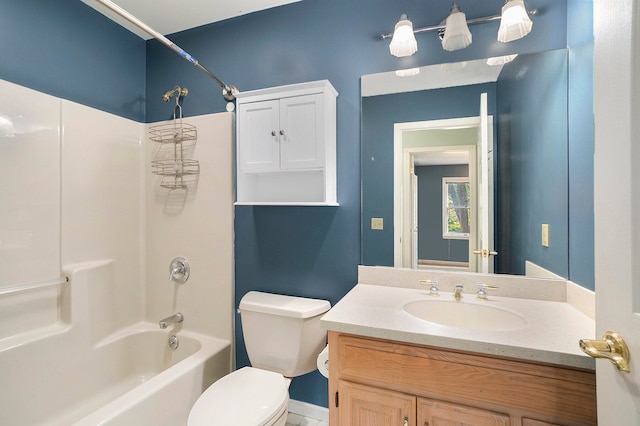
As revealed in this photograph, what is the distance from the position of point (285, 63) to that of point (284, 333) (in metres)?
1.62

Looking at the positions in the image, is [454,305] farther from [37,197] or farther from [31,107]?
[31,107]

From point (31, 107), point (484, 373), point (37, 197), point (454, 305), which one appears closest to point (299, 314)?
point (454, 305)

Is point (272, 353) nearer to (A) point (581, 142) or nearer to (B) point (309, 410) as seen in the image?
(B) point (309, 410)

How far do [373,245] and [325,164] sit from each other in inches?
20.6

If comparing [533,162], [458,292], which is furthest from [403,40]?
[458,292]

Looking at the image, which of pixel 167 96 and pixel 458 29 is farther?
pixel 167 96

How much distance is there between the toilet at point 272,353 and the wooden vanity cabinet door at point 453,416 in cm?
61

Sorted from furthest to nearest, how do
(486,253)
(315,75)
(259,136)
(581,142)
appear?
(315,75) < (259,136) < (486,253) < (581,142)

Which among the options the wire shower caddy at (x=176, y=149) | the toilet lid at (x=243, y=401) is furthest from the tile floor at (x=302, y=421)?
the wire shower caddy at (x=176, y=149)

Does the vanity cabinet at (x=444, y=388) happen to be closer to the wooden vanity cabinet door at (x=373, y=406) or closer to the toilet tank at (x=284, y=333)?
the wooden vanity cabinet door at (x=373, y=406)

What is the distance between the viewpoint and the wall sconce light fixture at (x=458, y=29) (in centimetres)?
132

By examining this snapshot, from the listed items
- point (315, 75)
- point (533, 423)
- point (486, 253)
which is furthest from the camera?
point (315, 75)

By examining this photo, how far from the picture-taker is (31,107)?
1557 millimetres

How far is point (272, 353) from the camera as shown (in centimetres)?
159
